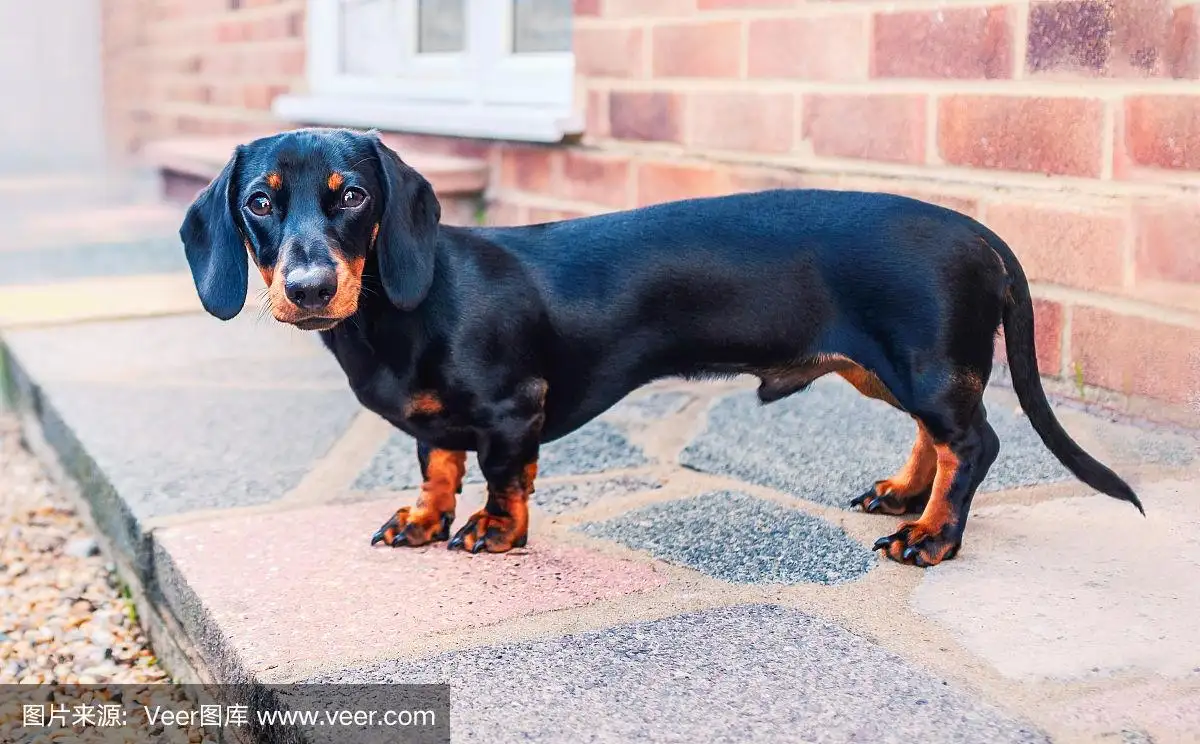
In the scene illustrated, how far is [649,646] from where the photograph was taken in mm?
1879

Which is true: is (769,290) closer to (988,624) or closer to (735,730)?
(988,624)

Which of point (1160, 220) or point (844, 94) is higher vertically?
point (844, 94)

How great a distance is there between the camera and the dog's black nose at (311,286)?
1958 millimetres

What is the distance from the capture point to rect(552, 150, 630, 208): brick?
4.06 metres

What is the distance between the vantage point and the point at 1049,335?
3025 mm

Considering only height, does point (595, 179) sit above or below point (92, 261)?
above

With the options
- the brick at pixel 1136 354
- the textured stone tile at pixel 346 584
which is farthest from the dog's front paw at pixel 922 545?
the brick at pixel 1136 354

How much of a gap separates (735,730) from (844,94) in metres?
2.13

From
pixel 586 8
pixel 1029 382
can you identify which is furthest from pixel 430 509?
pixel 586 8

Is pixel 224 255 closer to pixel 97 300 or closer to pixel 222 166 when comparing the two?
pixel 222 166

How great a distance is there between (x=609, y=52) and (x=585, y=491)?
1.89 meters

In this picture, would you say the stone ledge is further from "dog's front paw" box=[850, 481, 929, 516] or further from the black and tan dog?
"dog's front paw" box=[850, 481, 929, 516]

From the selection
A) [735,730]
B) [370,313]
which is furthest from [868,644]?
[370,313]

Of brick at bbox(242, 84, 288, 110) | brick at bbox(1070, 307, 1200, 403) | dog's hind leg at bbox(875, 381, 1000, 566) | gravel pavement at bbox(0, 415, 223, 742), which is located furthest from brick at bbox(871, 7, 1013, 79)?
brick at bbox(242, 84, 288, 110)
